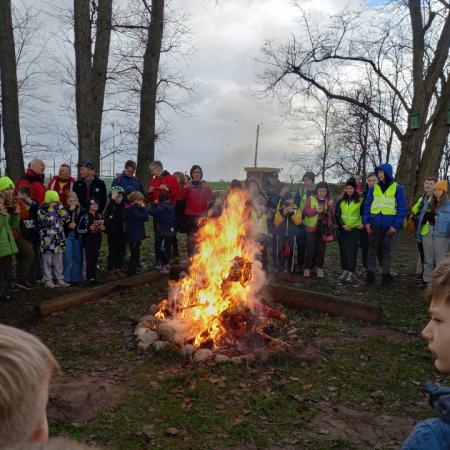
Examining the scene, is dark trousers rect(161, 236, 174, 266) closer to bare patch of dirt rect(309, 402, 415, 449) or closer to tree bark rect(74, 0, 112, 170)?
tree bark rect(74, 0, 112, 170)

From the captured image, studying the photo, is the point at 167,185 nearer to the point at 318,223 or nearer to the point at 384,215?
the point at 318,223

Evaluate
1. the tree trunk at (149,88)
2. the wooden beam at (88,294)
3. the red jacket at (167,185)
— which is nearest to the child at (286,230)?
the red jacket at (167,185)

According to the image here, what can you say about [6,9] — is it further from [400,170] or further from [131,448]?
[400,170]

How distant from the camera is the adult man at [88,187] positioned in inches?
378

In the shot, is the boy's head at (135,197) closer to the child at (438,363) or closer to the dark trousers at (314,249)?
the dark trousers at (314,249)

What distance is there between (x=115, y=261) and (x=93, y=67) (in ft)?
22.6

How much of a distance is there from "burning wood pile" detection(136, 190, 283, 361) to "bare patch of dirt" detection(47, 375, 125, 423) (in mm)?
1097

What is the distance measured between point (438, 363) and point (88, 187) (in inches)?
356

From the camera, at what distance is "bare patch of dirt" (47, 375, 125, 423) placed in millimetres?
4395

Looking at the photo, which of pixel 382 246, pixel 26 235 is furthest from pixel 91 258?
pixel 382 246

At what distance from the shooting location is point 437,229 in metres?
9.03

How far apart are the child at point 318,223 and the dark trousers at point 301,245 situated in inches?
7.4

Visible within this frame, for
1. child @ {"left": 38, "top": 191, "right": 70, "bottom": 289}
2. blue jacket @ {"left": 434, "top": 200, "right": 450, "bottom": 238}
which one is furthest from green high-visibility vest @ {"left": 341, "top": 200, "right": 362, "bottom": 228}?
child @ {"left": 38, "top": 191, "right": 70, "bottom": 289}

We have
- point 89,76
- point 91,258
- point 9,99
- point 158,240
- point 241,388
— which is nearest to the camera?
point 241,388
